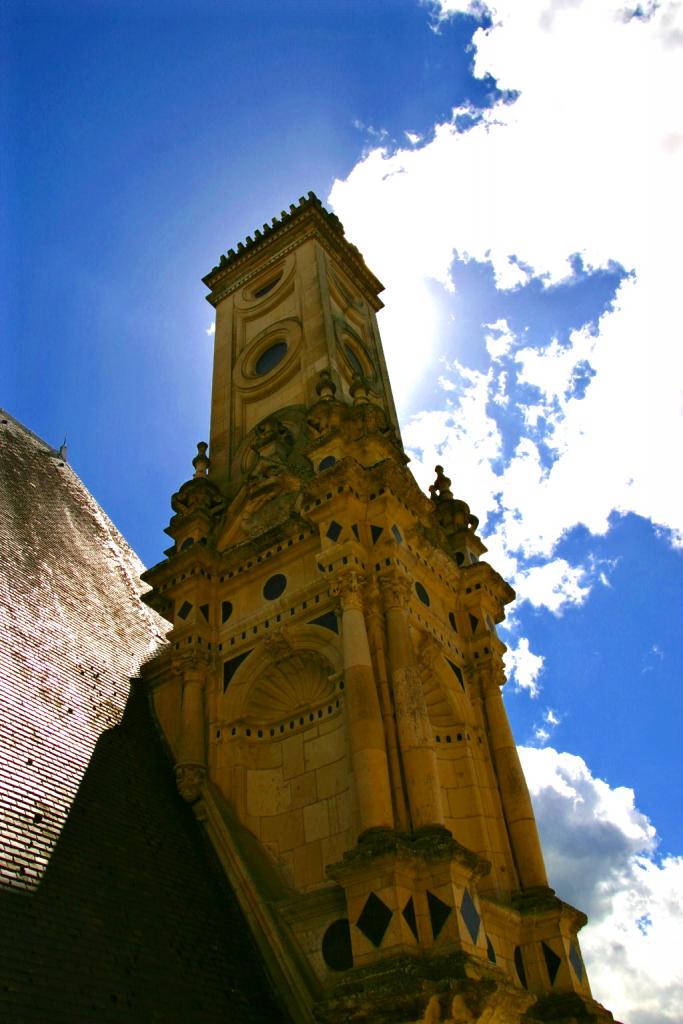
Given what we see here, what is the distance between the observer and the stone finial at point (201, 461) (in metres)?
18.2

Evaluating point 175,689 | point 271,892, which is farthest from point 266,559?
point 271,892

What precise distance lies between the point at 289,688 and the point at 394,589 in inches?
99.2

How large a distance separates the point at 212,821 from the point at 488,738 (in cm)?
477

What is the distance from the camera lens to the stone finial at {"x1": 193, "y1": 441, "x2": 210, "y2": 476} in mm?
18234

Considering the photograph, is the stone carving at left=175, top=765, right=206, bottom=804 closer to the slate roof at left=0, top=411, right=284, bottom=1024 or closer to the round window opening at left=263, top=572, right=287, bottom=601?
the slate roof at left=0, top=411, right=284, bottom=1024

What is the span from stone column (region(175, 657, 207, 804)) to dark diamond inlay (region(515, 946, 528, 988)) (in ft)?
16.7

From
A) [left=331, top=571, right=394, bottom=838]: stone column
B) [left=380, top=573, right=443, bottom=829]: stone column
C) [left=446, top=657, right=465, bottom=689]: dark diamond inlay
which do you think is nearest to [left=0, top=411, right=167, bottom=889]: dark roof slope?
[left=331, top=571, right=394, bottom=838]: stone column

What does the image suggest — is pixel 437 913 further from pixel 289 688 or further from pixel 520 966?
pixel 289 688

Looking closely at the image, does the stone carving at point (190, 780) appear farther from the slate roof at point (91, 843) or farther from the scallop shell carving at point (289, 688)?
the scallop shell carving at point (289, 688)

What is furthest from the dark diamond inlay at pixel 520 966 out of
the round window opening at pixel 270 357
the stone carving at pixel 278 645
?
the round window opening at pixel 270 357

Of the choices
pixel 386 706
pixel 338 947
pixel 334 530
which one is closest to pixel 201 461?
pixel 334 530

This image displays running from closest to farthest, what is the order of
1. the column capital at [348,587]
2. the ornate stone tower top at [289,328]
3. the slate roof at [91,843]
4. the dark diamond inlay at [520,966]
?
the slate roof at [91,843] → the dark diamond inlay at [520,966] → the column capital at [348,587] → the ornate stone tower top at [289,328]

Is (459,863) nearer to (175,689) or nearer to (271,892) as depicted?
(271,892)

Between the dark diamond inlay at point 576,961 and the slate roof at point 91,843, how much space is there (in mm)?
4566
